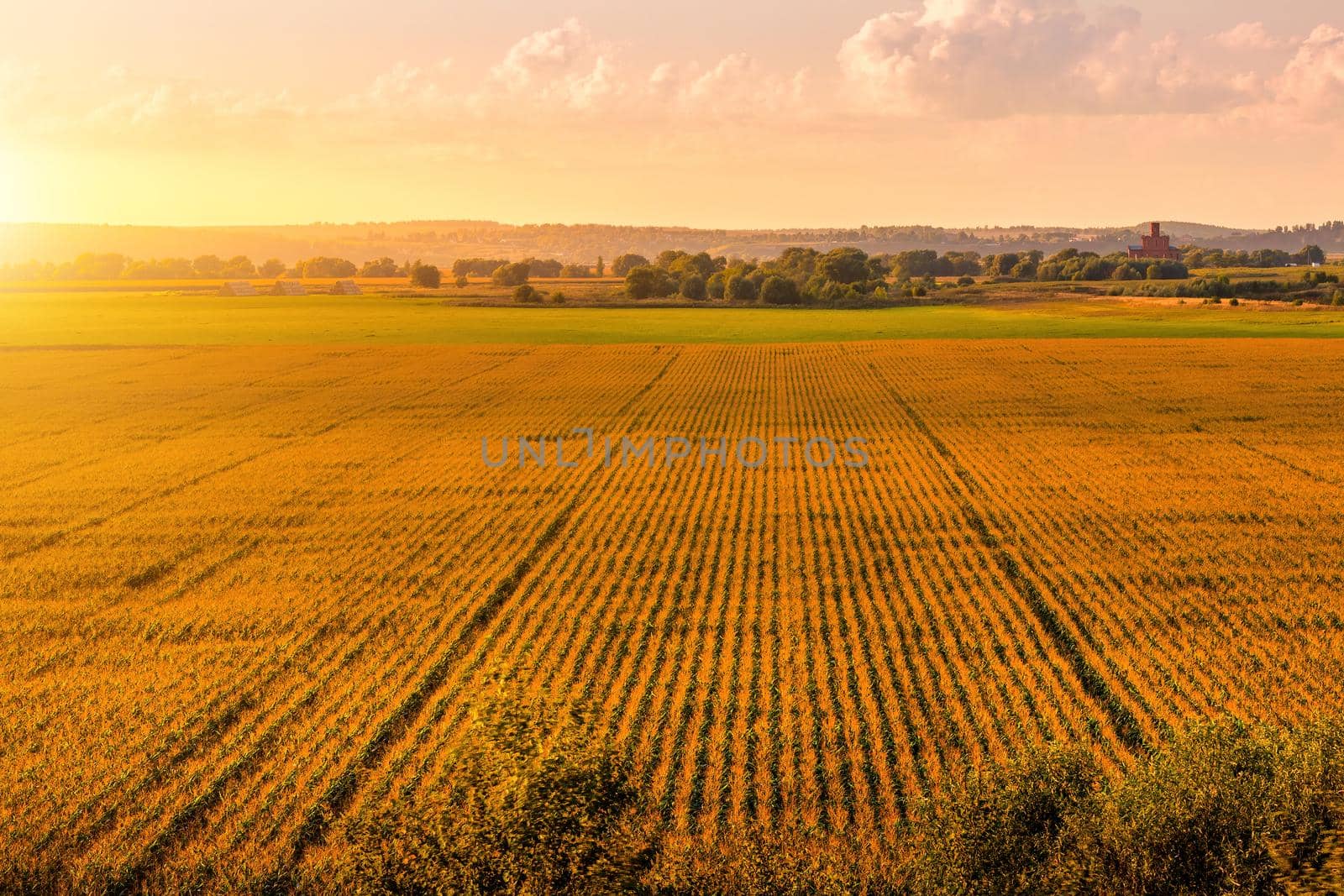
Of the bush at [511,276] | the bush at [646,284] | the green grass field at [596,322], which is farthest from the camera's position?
the bush at [511,276]

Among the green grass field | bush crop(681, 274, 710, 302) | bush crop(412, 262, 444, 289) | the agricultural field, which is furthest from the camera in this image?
bush crop(412, 262, 444, 289)

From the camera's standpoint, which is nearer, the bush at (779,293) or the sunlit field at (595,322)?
the sunlit field at (595,322)

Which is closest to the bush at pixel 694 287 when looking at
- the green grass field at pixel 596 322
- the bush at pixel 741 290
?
the bush at pixel 741 290

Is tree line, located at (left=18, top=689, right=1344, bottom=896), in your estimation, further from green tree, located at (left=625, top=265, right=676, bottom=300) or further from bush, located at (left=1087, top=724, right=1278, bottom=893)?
green tree, located at (left=625, top=265, right=676, bottom=300)

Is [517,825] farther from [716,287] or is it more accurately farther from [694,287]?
[716,287]

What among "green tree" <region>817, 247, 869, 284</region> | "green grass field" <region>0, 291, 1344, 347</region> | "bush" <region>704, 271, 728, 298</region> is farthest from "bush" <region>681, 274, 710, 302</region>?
"green tree" <region>817, 247, 869, 284</region>

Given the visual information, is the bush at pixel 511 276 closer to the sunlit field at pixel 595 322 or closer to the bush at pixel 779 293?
the sunlit field at pixel 595 322
